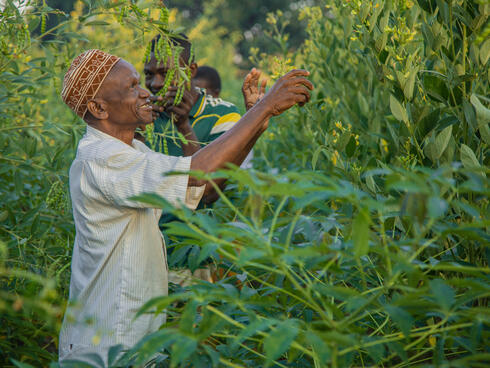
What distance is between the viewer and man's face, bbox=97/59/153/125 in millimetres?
2057

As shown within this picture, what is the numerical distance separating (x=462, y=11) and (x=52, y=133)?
1.94 m

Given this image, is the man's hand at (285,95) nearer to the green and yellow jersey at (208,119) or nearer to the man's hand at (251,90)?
the man's hand at (251,90)

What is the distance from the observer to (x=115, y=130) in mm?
2082

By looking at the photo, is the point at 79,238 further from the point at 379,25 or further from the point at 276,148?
the point at 276,148

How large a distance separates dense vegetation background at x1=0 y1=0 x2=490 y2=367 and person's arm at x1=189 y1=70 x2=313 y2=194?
5.9 inches

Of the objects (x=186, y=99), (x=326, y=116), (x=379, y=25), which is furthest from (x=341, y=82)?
(x=379, y=25)

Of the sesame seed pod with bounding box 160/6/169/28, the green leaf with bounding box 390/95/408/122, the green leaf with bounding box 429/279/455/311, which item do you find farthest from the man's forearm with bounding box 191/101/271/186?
the green leaf with bounding box 429/279/455/311

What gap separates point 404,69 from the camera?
1.83 metres

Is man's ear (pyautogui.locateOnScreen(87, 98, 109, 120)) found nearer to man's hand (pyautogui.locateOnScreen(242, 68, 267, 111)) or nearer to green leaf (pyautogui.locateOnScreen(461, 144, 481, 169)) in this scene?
man's hand (pyautogui.locateOnScreen(242, 68, 267, 111))

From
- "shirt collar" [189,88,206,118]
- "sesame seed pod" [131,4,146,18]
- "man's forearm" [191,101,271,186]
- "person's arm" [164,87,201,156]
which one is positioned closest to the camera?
"man's forearm" [191,101,271,186]

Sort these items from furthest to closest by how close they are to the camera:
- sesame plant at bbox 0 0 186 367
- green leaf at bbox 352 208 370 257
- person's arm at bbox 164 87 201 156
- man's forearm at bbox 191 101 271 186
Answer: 1. person's arm at bbox 164 87 201 156
2. sesame plant at bbox 0 0 186 367
3. man's forearm at bbox 191 101 271 186
4. green leaf at bbox 352 208 370 257

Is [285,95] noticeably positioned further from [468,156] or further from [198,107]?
[198,107]

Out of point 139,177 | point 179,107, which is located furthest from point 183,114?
point 139,177

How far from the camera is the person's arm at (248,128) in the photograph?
175 centimetres
